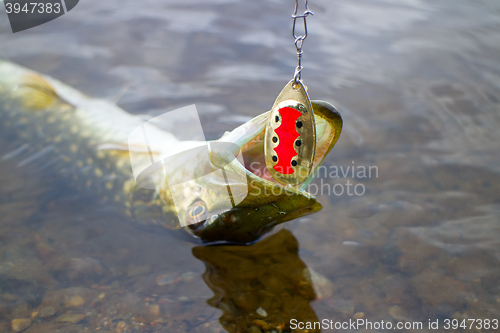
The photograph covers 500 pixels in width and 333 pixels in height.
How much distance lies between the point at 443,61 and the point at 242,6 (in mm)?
2741

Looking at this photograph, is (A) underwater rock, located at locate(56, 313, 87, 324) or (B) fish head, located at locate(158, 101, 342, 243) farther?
(A) underwater rock, located at locate(56, 313, 87, 324)

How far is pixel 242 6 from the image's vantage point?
5512mm

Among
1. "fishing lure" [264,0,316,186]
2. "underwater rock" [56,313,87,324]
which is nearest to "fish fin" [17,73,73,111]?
"underwater rock" [56,313,87,324]

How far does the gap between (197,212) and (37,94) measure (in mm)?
2014

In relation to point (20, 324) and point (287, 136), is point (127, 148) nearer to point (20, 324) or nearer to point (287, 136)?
point (20, 324)

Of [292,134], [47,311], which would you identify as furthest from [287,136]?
[47,311]

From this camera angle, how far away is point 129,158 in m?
3.00

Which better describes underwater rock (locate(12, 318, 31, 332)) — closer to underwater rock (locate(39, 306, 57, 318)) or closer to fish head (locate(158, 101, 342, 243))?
underwater rock (locate(39, 306, 57, 318))

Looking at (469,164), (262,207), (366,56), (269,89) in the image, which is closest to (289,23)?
→ (366,56)

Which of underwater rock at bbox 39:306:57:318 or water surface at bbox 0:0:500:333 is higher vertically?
water surface at bbox 0:0:500:333

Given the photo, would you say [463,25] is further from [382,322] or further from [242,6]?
[382,322]

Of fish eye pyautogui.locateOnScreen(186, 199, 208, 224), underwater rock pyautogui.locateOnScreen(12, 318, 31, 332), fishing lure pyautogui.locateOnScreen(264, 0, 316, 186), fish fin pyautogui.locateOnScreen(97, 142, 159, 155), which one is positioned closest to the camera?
fishing lure pyautogui.locateOnScreen(264, 0, 316, 186)

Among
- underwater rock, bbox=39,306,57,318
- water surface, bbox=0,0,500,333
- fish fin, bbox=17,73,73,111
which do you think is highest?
fish fin, bbox=17,73,73,111

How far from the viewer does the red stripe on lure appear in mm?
1923
